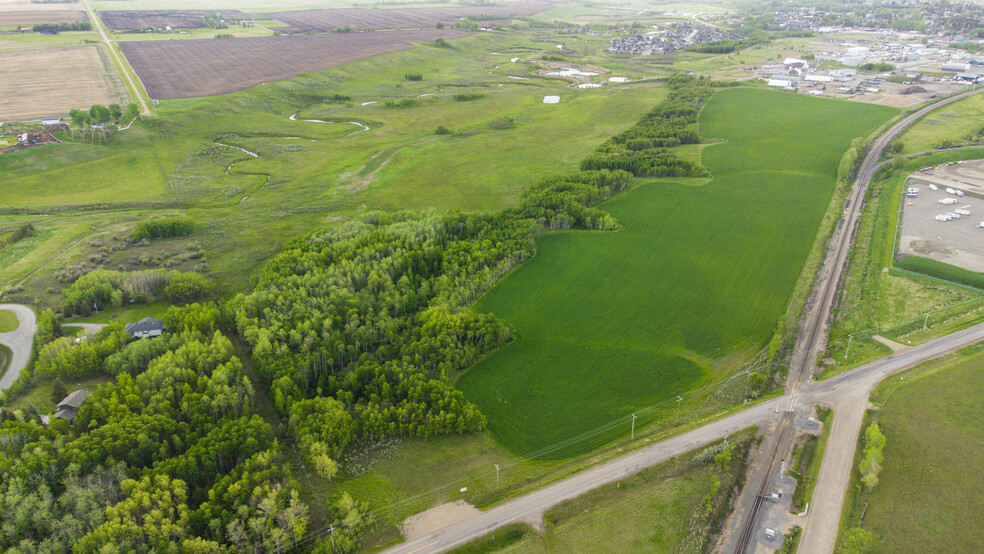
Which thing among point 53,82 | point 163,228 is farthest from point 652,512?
point 53,82

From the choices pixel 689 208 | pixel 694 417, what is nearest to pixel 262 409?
pixel 694 417

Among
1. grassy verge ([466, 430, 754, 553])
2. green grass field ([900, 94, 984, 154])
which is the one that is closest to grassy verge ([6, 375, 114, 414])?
grassy verge ([466, 430, 754, 553])

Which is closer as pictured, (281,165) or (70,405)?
(70,405)

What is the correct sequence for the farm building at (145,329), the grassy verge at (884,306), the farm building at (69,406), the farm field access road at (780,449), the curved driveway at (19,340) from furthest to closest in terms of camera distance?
1. the grassy verge at (884,306)
2. the farm building at (145,329)
3. the curved driveway at (19,340)
4. the farm building at (69,406)
5. the farm field access road at (780,449)

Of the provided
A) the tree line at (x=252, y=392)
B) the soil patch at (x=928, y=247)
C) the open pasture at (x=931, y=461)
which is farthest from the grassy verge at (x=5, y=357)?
the soil patch at (x=928, y=247)

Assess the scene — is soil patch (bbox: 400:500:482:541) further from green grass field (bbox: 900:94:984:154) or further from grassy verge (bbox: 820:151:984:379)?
green grass field (bbox: 900:94:984:154)

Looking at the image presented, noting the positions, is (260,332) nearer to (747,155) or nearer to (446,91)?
(747,155)

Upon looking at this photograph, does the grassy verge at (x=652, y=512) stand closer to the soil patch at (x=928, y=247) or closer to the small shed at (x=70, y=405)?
the small shed at (x=70, y=405)

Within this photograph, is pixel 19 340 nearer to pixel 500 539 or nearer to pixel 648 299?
pixel 500 539
